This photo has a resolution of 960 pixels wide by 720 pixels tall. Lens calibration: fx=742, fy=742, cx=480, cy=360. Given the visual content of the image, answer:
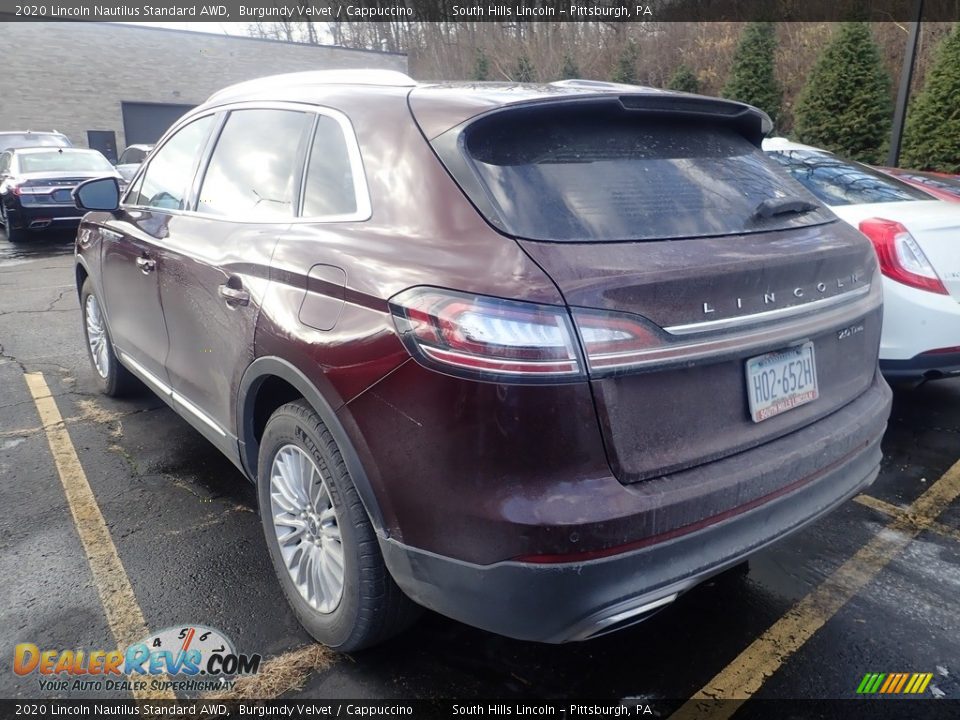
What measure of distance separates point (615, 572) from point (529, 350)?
0.59 meters

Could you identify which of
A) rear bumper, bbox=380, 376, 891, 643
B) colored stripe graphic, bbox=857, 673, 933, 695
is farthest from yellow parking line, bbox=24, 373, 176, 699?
colored stripe graphic, bbox=857, 673, 933, 695

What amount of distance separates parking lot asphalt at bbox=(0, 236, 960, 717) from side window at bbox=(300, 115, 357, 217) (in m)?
1.46

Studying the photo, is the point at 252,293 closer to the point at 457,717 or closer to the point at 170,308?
the point at 170,308

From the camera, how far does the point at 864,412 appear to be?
2.49m

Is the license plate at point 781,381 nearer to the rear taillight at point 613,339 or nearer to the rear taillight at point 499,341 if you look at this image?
the rear taillight at point 613,339

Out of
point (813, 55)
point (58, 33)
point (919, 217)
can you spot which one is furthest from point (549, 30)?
point (919, 217)

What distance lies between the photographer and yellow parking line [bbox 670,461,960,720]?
2.28 m

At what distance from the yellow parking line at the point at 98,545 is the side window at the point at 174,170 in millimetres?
1431

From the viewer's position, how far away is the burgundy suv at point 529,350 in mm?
1808

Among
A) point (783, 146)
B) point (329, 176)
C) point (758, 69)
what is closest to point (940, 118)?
point (758, 69)

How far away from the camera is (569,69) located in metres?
25.7

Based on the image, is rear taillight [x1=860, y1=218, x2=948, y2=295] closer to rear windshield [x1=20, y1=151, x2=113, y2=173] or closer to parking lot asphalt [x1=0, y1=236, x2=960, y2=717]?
parking lot asphalt [x1=0, y1=236, x2=960, y2=717]

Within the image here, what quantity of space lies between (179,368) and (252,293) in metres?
0.99

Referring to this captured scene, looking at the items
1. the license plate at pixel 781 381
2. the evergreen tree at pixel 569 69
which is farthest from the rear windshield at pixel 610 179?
the evergreen tree at pixel 569 69
